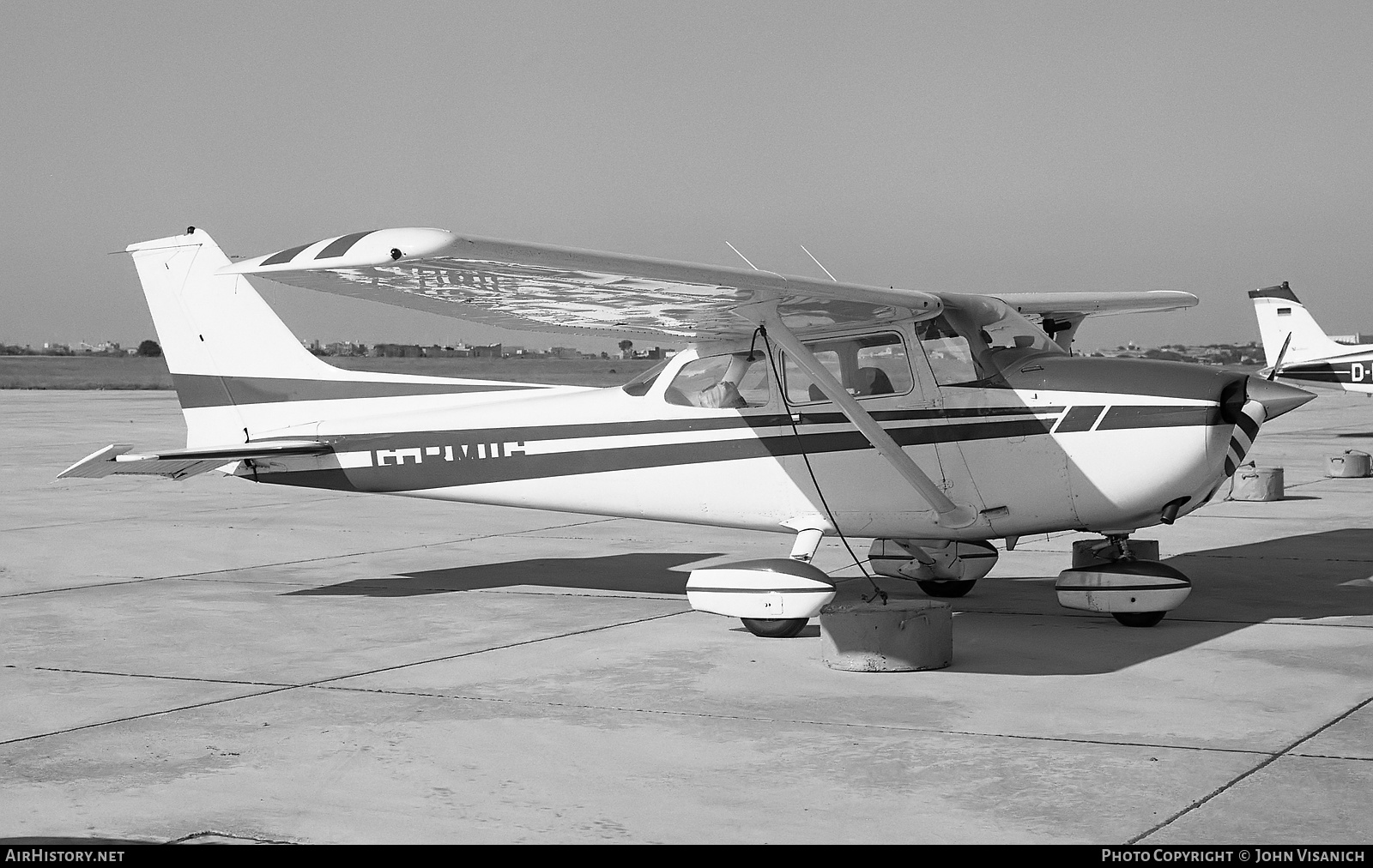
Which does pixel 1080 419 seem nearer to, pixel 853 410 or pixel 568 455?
pixel 853 410

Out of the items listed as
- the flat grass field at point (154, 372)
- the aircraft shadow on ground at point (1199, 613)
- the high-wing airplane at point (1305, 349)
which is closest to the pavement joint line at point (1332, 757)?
the aircraft shadow on ground at point (1199, 613)

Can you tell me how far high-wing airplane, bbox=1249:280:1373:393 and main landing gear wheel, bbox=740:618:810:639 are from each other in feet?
→ 76.3

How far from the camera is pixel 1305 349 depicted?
2983 centimetres

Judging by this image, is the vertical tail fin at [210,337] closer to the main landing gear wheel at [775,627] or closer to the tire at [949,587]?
the main landing gear wheel at [775,627]

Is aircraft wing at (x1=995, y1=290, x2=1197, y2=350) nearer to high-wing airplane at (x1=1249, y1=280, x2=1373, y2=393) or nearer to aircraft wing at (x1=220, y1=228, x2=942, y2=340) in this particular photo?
aircraft wing at (x1=220, y1=228, x2=942, y2=340)

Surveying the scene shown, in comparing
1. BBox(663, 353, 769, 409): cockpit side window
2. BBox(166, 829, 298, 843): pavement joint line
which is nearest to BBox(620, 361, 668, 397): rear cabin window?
BBox(663, 353, 769, 409): cockpit side window

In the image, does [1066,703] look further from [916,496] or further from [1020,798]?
[916,496]

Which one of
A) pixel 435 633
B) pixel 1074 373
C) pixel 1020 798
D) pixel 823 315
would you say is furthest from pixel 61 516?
pixel 1020 798

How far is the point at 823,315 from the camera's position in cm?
817

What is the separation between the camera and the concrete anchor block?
6.95 metres

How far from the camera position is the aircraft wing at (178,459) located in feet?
31.1

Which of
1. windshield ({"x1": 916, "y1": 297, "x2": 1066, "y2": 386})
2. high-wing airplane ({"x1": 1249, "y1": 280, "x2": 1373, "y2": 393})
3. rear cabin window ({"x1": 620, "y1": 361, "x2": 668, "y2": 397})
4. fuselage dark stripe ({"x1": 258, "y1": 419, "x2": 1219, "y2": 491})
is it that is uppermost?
windshield ({"x1": 916, "y1": 297, "x2": 1066, "y2": 386})

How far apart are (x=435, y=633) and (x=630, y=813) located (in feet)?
12.6

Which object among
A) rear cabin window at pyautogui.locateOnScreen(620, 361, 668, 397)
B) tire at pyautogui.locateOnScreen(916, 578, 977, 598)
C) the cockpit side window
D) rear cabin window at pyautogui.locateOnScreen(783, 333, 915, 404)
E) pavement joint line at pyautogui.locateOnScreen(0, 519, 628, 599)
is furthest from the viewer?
pavement joint line at pyautogui.locateOnScreen(0, 519, 628, 599)
